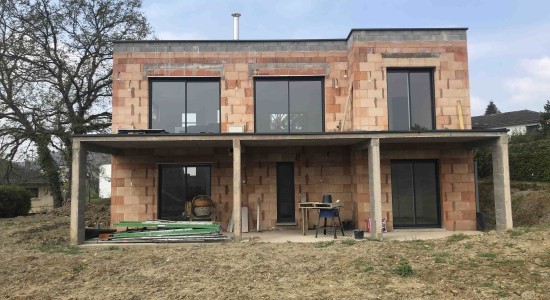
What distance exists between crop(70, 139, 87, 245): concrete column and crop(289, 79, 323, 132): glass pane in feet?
20.6

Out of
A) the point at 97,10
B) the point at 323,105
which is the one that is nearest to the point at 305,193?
the point at 323,105

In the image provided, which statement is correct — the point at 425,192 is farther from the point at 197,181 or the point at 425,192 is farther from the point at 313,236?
the point at 197,181

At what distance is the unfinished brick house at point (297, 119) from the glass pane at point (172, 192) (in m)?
0.03

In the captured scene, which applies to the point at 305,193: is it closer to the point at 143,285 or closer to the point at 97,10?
the point at 143,285

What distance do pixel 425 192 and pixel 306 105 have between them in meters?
4.68

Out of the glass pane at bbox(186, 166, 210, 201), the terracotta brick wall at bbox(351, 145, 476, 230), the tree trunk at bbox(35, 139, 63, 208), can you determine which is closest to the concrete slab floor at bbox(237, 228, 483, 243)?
the terracotta brick wall at bbox(351, 145, 476, 230)

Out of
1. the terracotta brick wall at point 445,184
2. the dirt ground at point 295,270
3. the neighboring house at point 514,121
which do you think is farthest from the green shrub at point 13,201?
the neighboring house at point 514,121

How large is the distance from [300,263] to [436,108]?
24.0ft

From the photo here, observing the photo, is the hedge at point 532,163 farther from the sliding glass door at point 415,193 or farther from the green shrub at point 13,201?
the green shrub at point 13,201

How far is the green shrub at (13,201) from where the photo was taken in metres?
19.1

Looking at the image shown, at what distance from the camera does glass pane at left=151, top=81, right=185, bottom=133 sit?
13.1 m

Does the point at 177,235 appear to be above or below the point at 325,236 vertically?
above

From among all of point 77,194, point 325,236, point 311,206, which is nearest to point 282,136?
point 311,206

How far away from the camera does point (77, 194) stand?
34.7 feet
